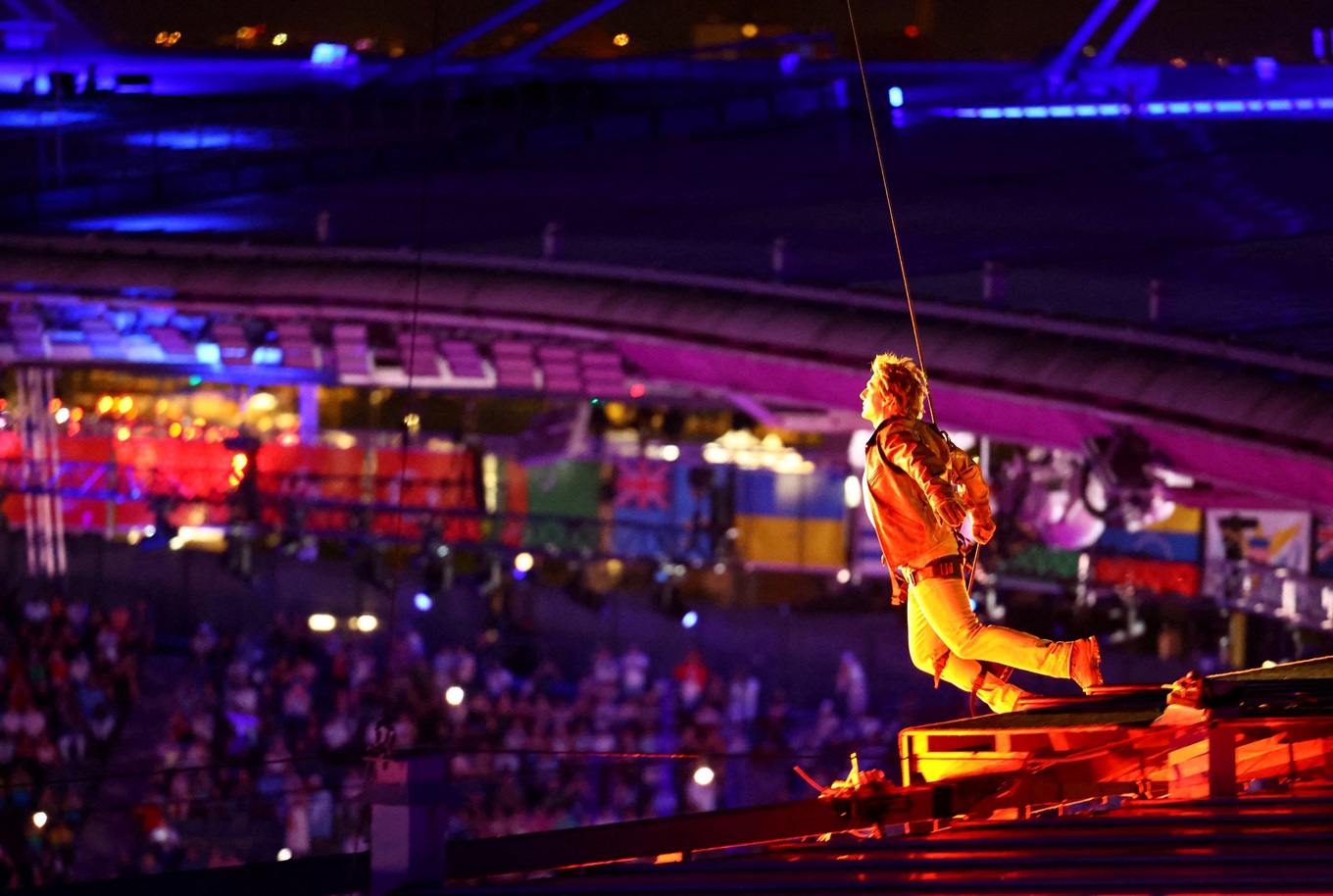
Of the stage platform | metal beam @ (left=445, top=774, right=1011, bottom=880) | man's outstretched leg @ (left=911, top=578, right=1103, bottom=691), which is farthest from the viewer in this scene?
man's outstretched leg @ (left=911, top=578, right=1103, bottom=691)

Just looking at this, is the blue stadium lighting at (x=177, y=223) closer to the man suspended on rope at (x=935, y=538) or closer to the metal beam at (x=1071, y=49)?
the metal beam at (x=1071, y=49)

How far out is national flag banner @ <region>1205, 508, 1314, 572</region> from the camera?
1873 cm

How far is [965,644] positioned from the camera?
7.62 m

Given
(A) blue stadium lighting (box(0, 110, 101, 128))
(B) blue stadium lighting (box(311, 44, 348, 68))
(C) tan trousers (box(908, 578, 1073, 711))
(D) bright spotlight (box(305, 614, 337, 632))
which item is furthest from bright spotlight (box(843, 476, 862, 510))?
(C) tan trousers (box(908, 578, 1073, 711))

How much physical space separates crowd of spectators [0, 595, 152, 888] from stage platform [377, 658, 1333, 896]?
12105 mm

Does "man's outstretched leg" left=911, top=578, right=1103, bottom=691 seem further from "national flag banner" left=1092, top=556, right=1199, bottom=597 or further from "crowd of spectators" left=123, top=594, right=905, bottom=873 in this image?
"national flag banner" left=1092, top=556, right=1199, bottom=597

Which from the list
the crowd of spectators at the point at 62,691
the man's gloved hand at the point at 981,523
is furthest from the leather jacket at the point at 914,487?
the crowd of spectators at the point at 62,691

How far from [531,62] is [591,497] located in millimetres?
12680

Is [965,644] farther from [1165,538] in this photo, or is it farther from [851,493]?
[851,493]

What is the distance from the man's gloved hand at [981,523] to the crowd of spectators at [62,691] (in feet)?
39.2

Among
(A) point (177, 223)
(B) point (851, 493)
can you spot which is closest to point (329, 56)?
(A) point (177, 223)

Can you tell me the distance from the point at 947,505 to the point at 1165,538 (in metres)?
13.8

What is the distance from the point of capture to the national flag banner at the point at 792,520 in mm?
24109

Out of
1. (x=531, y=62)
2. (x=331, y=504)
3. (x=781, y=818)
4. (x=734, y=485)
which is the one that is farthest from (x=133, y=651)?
(x=781, y=818)
